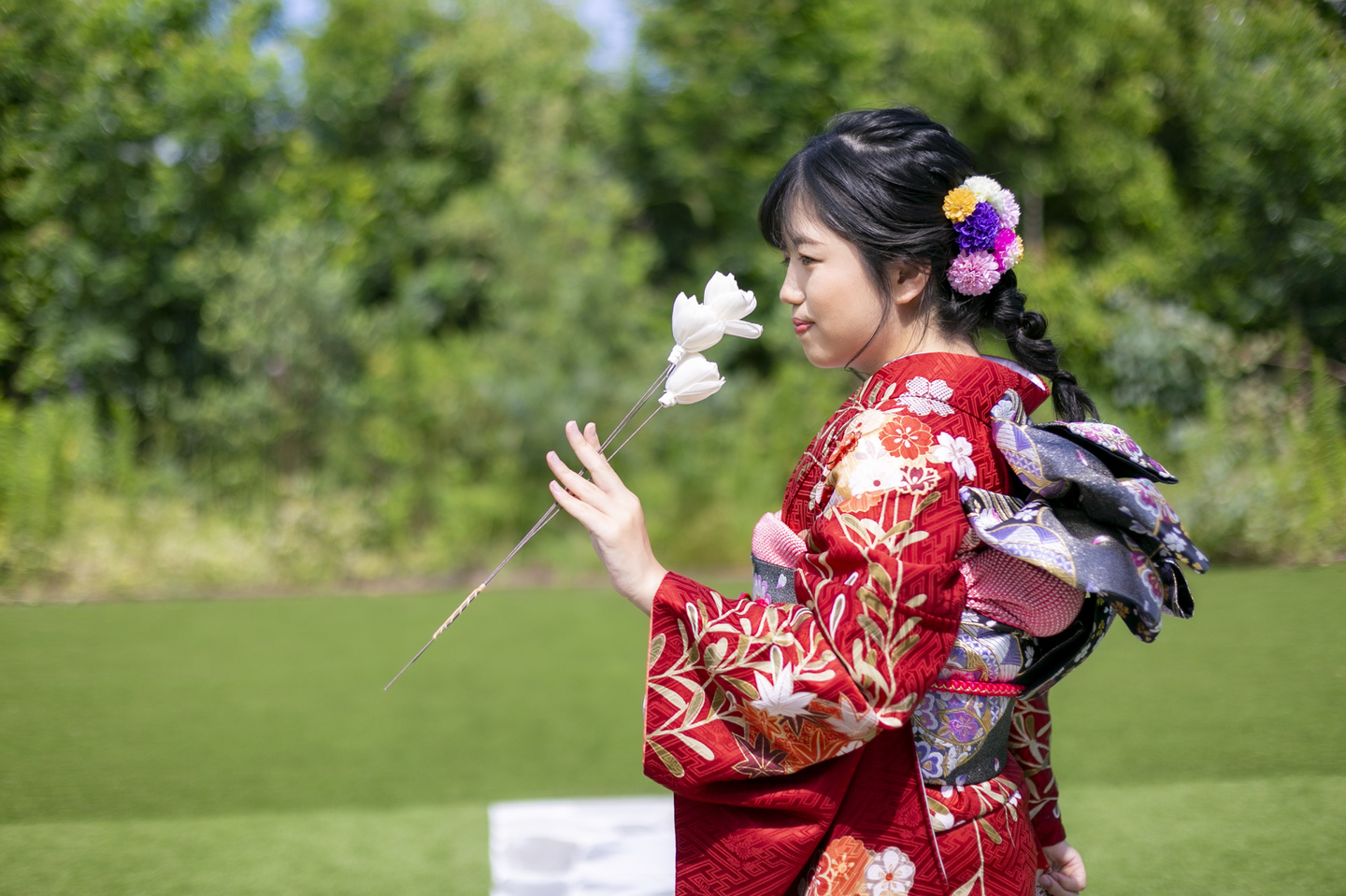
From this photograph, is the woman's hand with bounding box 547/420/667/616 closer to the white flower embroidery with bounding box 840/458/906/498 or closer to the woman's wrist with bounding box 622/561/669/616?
the woman's wrist with bounding box 622/561/669/616

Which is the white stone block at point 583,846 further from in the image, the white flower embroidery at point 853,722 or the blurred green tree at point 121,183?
the blurred green tree at point 121,183

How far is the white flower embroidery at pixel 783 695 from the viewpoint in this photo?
3.44ft

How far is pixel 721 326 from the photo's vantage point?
1313 millimetres

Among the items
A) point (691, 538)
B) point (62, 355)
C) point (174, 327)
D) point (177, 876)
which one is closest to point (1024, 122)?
point (691, 538)

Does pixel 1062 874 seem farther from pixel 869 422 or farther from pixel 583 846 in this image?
pixel 583 846

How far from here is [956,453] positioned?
45.5 inches

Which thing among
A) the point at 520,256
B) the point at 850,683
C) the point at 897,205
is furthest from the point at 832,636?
the point at 520,256

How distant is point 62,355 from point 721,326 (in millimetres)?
7631

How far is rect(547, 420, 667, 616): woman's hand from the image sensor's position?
44.0 inches

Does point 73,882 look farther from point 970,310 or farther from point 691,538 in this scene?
point 691,538

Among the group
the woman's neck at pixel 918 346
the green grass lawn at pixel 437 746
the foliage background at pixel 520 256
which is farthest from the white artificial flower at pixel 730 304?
the foliage background at pixel 520 256

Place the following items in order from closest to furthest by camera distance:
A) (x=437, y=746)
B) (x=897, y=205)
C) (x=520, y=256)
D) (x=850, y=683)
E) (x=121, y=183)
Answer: (x=850, y=683), (x=897, y=205), (x=437, y=746), (x=121, y=183), (x=520, y=256)

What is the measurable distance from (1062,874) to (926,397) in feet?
2.45

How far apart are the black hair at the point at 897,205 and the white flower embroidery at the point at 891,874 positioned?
62cm
